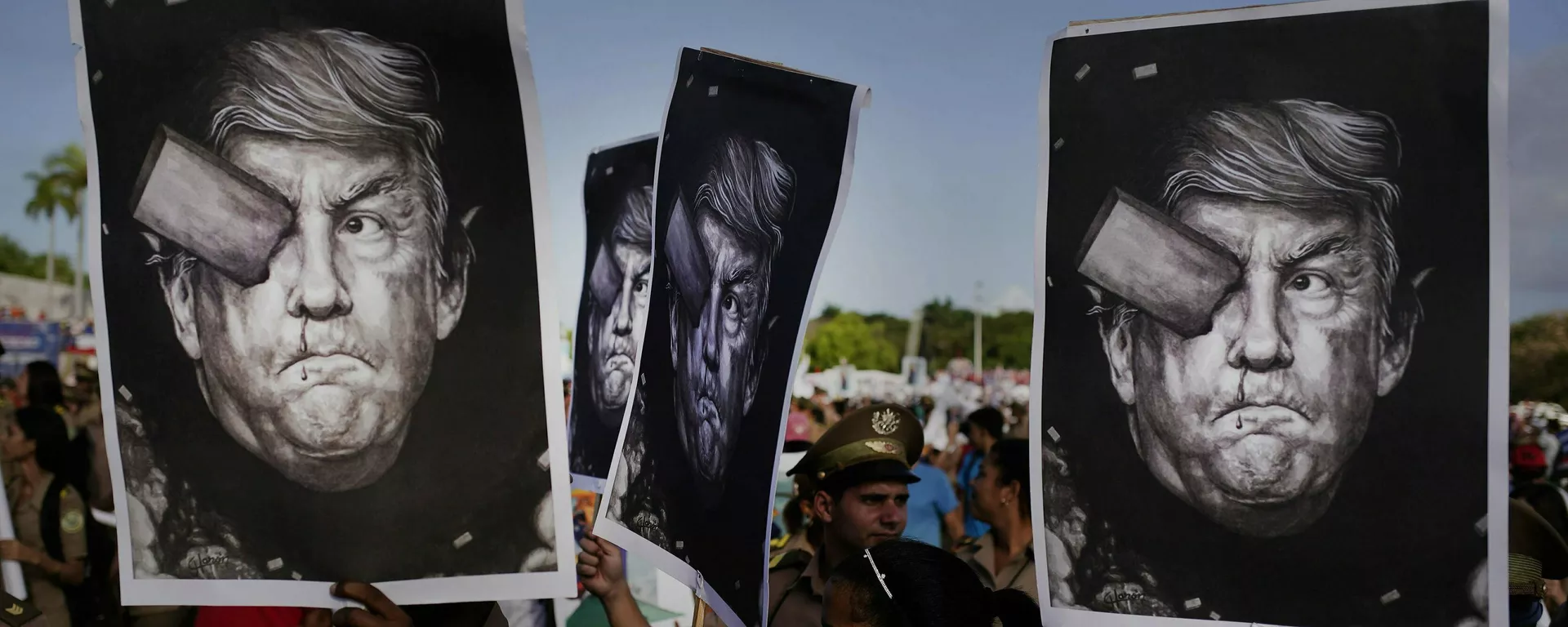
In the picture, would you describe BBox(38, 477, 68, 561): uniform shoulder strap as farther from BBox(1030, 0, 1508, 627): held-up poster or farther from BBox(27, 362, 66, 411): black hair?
BBox(1030, 0, 1508, 627): held-up poster

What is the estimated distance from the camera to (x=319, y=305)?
3.05 meters

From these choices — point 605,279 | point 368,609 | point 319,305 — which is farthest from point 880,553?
point 605,279

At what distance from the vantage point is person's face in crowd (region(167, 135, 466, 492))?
3.05 meters

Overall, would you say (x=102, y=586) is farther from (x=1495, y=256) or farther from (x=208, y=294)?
(x=1495, y=256)

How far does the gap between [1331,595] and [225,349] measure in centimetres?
271

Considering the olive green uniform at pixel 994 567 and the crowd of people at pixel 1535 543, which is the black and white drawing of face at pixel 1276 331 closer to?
the crowd of people at pixel 1535 543

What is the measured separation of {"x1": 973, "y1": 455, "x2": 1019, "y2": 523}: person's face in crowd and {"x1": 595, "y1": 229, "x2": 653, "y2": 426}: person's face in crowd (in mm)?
1665

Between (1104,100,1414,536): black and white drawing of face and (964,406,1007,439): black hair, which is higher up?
(1104,100,1414,536): black and white drawing of face

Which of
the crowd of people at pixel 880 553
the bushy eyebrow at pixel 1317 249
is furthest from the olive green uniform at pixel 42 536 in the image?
the bushy eyebrow at pixel 1317 249

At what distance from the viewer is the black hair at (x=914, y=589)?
2.47 metres

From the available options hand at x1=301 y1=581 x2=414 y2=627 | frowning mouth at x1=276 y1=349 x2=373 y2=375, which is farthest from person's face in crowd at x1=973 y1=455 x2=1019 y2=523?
frowning mouth at x1=276 y1=349 x2=373 y2=375

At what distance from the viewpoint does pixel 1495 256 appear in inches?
114

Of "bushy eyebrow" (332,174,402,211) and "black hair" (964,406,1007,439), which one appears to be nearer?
"bushy eyebrow" (332,174,402,211)

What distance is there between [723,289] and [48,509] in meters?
5.47
